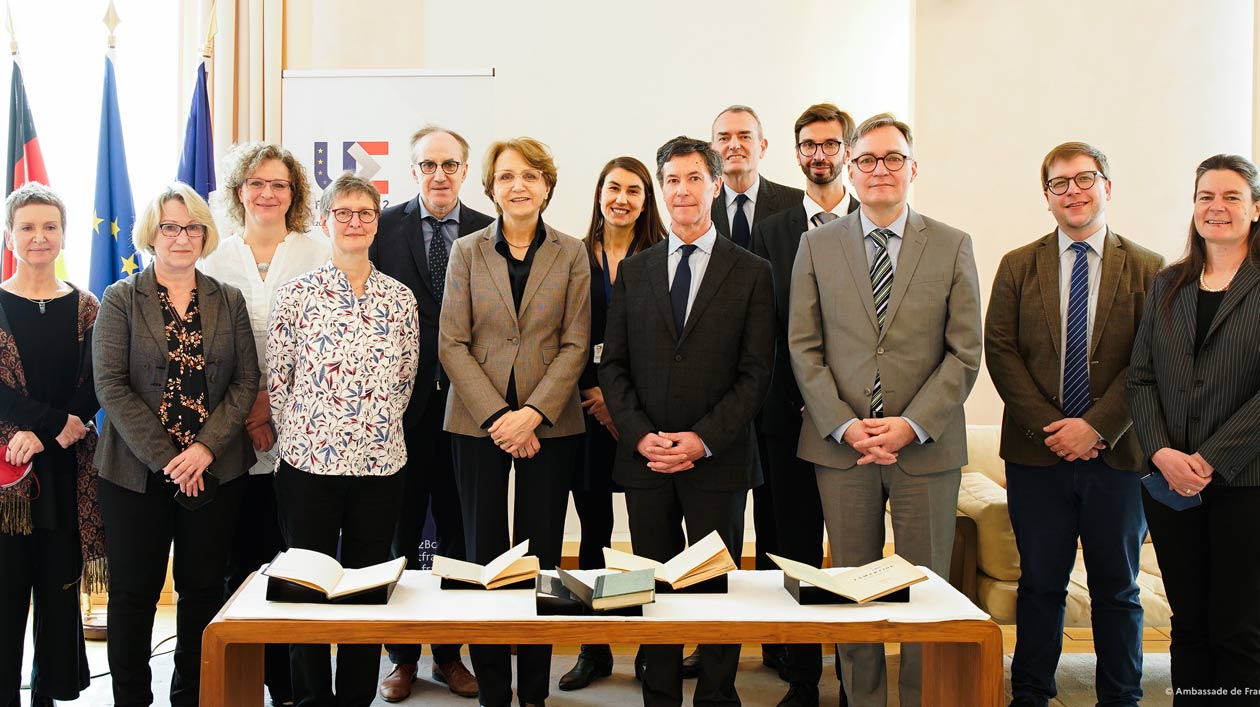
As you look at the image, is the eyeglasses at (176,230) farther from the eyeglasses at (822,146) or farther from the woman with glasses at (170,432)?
the eyeglasses at (822,146)

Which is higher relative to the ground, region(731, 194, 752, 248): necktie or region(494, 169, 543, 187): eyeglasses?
region(494, 169, 543, 187): eyeglasses

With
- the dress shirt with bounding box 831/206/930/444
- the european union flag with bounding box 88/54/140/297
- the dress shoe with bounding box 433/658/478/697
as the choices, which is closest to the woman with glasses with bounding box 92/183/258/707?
the dress shoe with bounding box 433/658/478/697

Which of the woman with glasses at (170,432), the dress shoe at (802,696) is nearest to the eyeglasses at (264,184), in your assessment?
the woman with glasses at (170,432)

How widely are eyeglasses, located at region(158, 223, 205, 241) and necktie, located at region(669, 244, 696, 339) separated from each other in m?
1.44

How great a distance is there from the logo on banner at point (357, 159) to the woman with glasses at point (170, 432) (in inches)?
55.5

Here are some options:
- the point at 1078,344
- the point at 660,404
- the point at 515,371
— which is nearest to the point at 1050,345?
the point at 1078,344

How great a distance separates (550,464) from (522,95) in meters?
2.63

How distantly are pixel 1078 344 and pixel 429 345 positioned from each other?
2077 mm

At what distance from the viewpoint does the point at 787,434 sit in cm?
316

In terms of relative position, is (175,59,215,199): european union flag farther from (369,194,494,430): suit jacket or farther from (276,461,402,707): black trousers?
(276,461,402,707): black trousers

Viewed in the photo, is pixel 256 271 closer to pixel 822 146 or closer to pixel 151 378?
pixel 151 378

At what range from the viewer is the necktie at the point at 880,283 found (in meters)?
2.78

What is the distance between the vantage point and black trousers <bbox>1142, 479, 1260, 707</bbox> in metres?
2.56

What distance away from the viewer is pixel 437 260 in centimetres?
334
